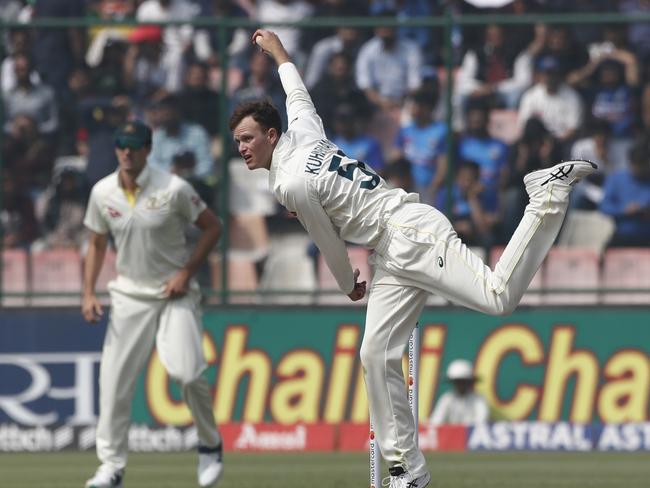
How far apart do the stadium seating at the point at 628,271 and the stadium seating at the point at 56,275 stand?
446cm

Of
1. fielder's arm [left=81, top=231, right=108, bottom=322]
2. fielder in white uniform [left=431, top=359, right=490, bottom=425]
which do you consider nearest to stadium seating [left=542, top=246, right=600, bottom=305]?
fielder in white uniform [left=431, top=359, right=490, bottom=425]

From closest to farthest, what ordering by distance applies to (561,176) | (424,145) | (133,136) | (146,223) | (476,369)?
(561,176)
(133,136)
(146,223)
(476,369)
(424,145)

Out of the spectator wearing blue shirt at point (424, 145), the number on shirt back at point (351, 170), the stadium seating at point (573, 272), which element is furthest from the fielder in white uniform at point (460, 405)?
the number on shirt back at point (351, 170)

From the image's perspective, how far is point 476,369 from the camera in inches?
476

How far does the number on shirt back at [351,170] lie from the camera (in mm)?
6812

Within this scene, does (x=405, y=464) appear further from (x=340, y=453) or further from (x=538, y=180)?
(x=340, y=453)

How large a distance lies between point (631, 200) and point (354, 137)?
7.82ft

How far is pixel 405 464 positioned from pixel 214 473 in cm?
209

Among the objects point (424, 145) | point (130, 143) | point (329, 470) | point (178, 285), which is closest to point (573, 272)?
point (424, 145)

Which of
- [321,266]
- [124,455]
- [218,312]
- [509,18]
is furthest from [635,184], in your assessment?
[124,455]

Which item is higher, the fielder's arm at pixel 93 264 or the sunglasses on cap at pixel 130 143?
the sunglasses on cap at pixel 130 143

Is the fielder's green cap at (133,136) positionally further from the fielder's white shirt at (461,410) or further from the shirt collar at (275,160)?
the fielder's white shirt at (461,410)

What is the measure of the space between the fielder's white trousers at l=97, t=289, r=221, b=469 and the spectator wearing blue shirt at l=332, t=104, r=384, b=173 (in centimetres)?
389

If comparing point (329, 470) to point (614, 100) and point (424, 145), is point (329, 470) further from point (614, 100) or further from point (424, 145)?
point (614, 100)
